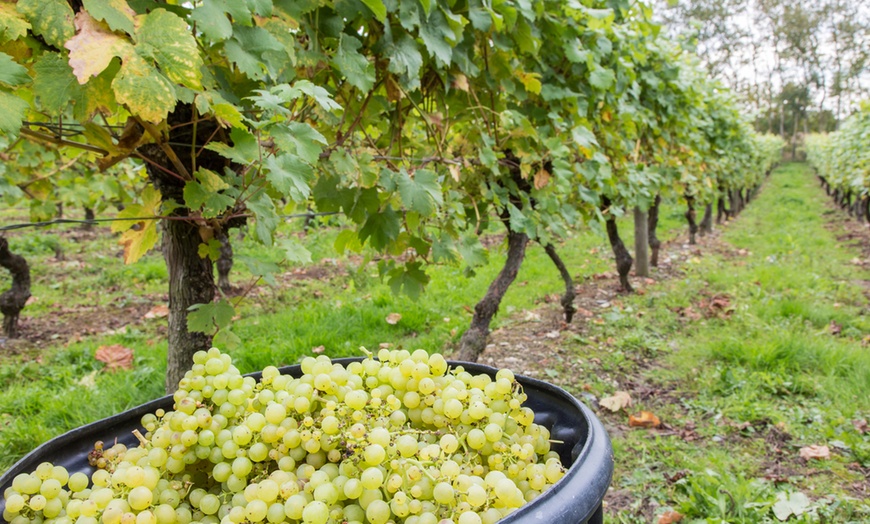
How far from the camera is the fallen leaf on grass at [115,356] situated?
4.09 meters

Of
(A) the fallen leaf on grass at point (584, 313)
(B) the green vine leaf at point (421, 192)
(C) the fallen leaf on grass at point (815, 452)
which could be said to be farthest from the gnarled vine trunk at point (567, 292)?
(B) the green vine leaf at point (421, 192)

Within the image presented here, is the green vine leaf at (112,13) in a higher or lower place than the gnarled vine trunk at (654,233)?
higher

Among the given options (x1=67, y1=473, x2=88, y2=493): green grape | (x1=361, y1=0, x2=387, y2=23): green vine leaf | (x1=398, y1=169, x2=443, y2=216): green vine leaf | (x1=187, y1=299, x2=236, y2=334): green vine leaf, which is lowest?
(x1=187, y1=299, x2=236, y2=334): green vine leaf

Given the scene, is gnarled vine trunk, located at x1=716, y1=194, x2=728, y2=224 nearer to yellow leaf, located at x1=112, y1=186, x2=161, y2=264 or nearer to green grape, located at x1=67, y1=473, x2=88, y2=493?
yellow leaf, located at x1=112, y1=186, x2=161, y2=264

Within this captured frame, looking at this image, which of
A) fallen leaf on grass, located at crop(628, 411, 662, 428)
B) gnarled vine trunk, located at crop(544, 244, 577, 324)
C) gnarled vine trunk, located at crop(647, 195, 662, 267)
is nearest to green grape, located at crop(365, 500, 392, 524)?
fallen leaf on grass, located at crop(628, 411, 662, 428)

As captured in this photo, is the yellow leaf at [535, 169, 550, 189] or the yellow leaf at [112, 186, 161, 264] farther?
the yellow leaf at [535, 169, 550, 189]

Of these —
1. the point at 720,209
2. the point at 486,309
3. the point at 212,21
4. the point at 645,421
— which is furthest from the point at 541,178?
the point at 720,209

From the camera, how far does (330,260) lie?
7.83 metres

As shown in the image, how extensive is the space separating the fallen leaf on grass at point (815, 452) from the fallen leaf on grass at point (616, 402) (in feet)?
3.22

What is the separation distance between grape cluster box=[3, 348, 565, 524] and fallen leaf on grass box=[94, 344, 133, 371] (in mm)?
3652

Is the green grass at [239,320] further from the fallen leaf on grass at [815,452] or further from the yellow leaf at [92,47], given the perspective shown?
the fallen leaf on grass at [815,452]

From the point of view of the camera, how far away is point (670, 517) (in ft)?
8.01

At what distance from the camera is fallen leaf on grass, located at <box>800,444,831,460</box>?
290 centimetres

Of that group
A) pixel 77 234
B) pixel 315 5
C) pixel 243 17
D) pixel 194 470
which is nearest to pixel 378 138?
pixel 315 5
